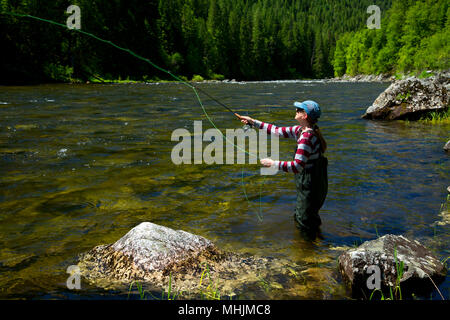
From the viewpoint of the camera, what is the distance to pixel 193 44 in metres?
84.3

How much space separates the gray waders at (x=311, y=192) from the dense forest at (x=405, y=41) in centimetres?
2173

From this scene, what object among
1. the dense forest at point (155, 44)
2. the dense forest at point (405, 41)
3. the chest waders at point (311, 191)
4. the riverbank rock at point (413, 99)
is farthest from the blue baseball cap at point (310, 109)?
the dense forest at point (155, 44)

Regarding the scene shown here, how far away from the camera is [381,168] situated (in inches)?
336

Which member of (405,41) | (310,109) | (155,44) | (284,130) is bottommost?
(284,130)

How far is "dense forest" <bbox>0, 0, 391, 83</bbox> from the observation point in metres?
44.1

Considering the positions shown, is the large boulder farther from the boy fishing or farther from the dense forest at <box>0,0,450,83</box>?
the dense forest at <box>0,0,450,83</box>

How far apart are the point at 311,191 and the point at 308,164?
382 mm

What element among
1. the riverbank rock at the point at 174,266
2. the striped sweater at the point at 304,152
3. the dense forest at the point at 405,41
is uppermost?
the dense forest at the point at 405,41

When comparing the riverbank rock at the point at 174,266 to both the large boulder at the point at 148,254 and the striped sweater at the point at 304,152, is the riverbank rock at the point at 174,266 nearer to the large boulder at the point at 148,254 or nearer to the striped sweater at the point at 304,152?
the large boulder at the point at 148,254

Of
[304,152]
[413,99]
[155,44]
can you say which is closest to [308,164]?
[304,152]

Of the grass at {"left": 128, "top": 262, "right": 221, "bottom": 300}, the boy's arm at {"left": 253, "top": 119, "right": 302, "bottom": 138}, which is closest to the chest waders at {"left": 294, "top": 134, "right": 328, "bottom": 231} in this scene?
the boy's arm at {"left": 253, "top": 119, "right": 302, "bottom": 138}

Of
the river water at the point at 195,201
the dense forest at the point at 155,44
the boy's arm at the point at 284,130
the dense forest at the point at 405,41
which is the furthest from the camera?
the dense forest at the point at 155,44

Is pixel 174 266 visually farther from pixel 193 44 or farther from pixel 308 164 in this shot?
pixel 193 44

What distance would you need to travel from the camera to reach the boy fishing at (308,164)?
4.70 m
